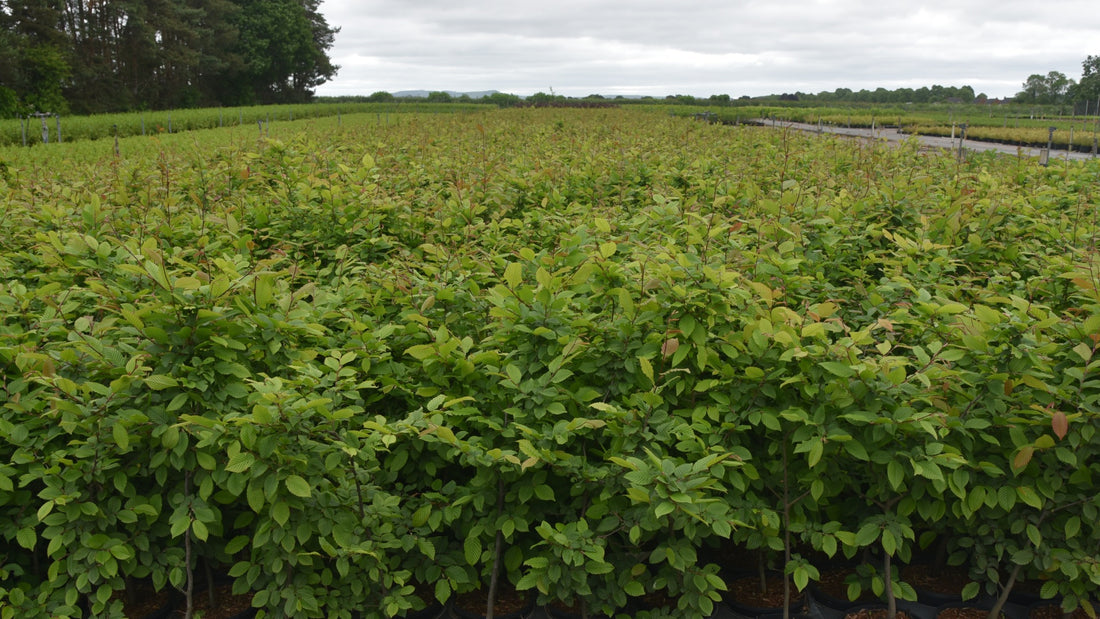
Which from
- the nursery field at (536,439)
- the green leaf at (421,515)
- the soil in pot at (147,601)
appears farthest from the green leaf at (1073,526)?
the soil in pot at (147,601)

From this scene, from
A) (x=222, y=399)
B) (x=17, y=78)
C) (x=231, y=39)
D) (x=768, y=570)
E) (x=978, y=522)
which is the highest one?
(x=231, y=39)

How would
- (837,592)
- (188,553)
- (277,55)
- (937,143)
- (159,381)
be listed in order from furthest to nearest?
(277,55) → (937,143) → (837,592) → (188,553) → (159,381)

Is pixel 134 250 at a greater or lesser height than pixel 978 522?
greater

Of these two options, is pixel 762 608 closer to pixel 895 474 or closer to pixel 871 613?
pixel 871 613

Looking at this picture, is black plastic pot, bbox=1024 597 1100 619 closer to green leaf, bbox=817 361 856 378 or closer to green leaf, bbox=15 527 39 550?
green leaf, bbox=817 361 856 378

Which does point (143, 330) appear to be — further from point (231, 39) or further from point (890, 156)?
point (231, 39)

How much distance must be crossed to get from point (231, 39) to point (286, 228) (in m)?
49.7

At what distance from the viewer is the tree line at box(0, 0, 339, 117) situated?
30.5m

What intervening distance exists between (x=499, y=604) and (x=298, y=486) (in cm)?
91

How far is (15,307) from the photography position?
2.47 meters

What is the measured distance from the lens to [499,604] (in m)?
2.42

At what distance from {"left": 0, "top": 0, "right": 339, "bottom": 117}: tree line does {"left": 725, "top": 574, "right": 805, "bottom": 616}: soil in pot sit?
110 feet

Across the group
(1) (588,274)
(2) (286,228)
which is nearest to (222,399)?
(1) (588,274)

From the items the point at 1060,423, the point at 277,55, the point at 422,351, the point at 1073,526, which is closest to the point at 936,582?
the point at 1073,526
